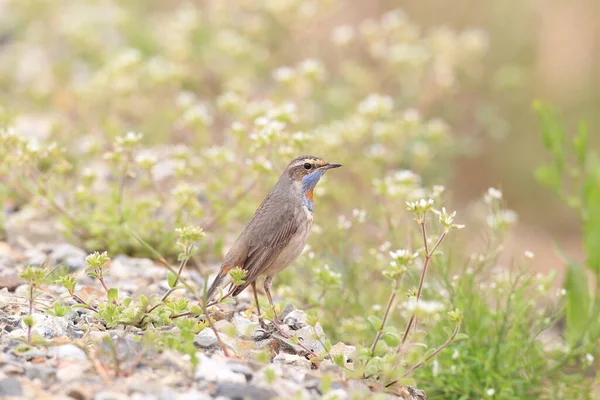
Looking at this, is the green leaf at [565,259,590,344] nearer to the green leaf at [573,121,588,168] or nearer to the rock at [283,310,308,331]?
the green leaf at [573,121,588,168]

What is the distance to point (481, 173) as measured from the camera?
11148 millimetres

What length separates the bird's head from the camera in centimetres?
516

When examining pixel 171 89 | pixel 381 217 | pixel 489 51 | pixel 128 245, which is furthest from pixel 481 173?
pixel 128 245

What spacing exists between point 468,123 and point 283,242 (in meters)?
6.74

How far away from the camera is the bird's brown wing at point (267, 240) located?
4.74 m

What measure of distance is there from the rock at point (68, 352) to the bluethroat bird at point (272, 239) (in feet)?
3.36

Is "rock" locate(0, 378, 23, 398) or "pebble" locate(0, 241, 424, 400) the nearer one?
"rock" locate(0, 378, 23, 398)

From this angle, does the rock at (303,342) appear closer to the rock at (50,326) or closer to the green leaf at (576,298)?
the rock at (50,326)

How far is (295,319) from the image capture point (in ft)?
15.8

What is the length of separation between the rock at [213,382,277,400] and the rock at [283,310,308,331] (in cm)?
122

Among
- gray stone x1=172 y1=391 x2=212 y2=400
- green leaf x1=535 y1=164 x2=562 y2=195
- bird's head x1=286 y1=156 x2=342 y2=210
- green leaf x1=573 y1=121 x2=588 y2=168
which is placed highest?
green leaf x1=573 y1=121 x2=588 y2=168

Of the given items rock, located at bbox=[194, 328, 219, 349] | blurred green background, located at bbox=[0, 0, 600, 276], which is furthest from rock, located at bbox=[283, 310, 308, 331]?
blurred green background, located at bbox=[0, 0, 600, 276]

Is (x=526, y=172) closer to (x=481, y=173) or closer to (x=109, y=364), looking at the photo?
(x=481, y=173)

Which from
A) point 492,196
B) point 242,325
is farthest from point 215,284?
point 492,196
